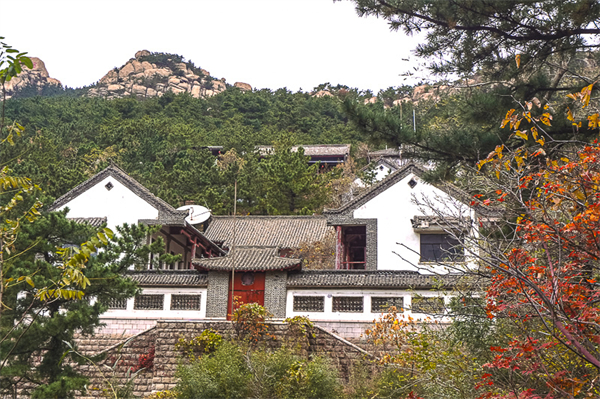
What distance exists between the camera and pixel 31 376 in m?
11.3

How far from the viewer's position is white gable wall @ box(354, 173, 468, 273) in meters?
21.4

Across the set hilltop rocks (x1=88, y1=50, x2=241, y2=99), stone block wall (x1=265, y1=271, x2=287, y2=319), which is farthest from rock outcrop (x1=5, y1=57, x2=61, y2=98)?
stone block wall (x1=265, y1=271, x2=287, y2=319)

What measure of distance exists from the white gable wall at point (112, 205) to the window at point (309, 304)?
7.00 meters

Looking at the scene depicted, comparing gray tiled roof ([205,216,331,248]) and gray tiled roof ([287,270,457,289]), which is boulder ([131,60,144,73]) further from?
gray tiled roof ([287,270,457,289])

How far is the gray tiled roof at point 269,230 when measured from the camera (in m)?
26.8

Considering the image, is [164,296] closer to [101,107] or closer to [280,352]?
[280,352]

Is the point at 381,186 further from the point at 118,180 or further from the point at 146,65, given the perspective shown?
the point at 146,65

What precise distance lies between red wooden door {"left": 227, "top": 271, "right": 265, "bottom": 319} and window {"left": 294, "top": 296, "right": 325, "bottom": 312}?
1060 millimetres

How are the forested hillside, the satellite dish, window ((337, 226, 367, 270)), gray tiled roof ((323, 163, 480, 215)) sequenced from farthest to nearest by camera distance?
the forested hillside < the satellite dish < window ((337, 226, 367, 270)) < gray tiled roof ((323, 163, 480, 215))

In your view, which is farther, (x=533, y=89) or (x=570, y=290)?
(x=533, y=89)

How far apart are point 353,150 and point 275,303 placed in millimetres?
29295

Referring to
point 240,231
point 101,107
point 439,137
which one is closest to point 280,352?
point 439,137

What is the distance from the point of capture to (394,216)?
71.5 feet

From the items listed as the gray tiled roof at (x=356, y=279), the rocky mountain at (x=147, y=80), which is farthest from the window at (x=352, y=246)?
the rocky mountain at (x=147, y=80)
